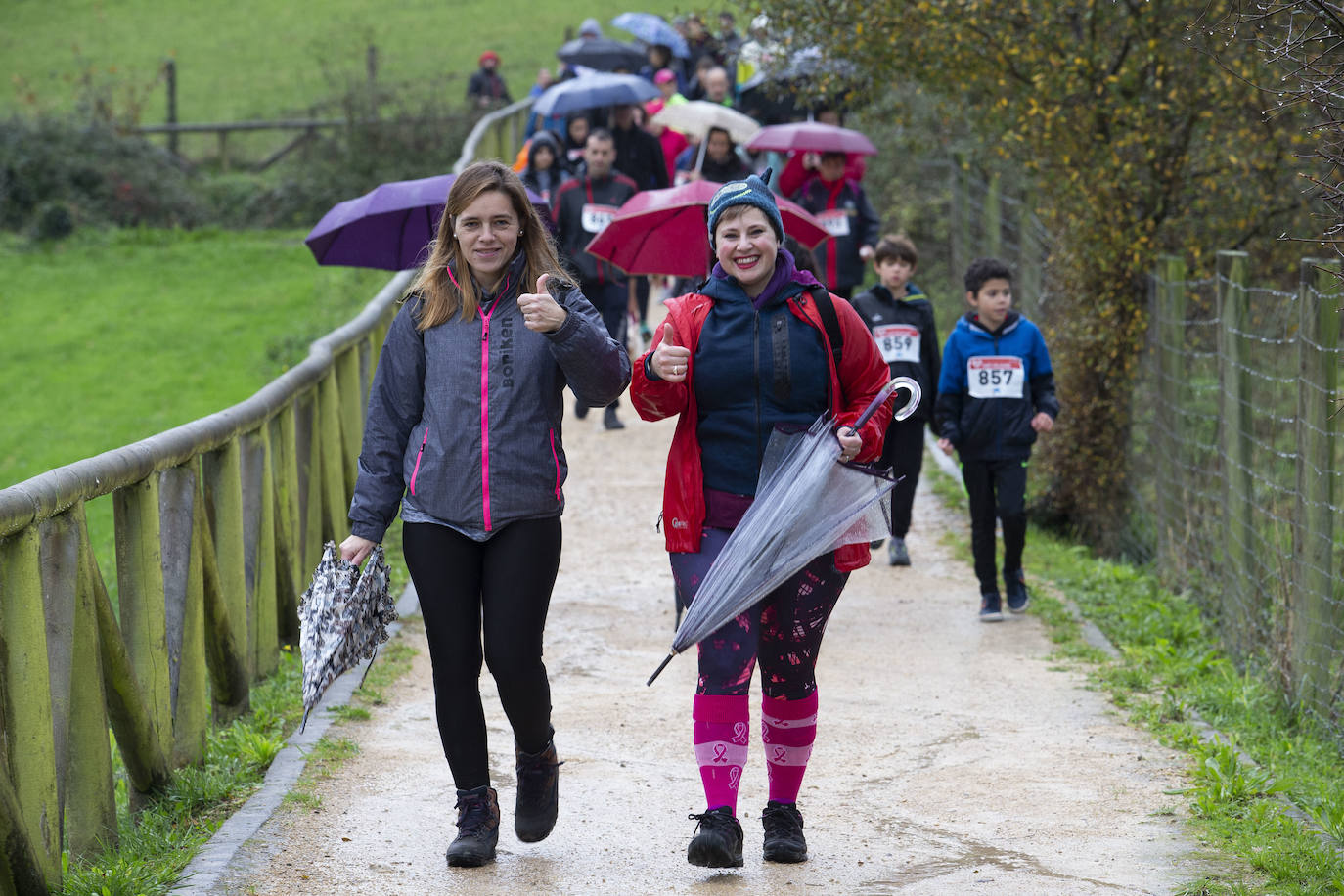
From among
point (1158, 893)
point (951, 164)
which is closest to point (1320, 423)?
point (1158, 893)

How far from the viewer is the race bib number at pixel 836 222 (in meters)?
11.7

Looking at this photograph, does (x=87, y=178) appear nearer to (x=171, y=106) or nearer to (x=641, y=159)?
(x=171, y=106)

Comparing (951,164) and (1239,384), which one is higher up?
(951,164)

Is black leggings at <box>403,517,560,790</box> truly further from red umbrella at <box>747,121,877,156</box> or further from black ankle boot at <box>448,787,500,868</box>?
red umbrella at <box>747,121,877,156</box>

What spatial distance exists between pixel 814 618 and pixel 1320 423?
8.88 ft

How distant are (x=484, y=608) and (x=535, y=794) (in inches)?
23.4

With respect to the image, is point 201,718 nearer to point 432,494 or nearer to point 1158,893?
point 432,494

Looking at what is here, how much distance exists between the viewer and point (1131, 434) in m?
11.1

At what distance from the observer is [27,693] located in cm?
439

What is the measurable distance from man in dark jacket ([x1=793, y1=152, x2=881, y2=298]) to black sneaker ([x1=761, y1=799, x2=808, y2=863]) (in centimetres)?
695

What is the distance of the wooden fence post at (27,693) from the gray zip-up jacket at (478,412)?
34.3 inches

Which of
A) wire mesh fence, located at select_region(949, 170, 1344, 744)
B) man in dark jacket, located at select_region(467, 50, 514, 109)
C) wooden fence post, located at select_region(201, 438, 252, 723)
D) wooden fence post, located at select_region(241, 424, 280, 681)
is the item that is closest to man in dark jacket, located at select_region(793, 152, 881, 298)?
wire mesh fence, located at select_region(949, 170, 1344, 744)

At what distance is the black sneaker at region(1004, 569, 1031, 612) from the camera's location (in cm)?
868

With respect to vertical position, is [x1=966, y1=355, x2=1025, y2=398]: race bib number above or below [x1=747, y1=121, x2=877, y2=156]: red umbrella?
below
